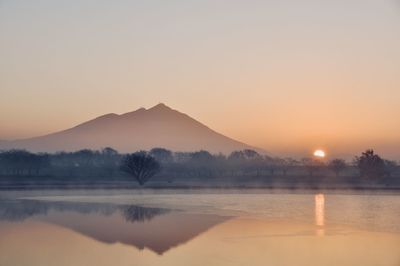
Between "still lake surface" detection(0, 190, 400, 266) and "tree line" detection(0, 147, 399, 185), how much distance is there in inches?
1106

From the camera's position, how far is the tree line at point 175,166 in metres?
65.5

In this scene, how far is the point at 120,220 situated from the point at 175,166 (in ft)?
312

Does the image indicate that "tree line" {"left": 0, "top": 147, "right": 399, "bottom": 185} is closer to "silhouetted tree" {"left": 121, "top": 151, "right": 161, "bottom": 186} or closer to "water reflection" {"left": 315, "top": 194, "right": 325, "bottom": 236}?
"silhouetted tree" {"left": 121, "top": 151, "right": 161, "bottom": 186}

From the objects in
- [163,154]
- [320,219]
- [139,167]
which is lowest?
[320,219]

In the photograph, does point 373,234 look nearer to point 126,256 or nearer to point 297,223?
point 297,223

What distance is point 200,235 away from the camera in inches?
750

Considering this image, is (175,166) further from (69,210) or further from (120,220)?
(120,220)

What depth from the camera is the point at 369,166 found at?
68.6 metres

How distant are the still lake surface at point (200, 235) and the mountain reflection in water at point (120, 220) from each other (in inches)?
1.2

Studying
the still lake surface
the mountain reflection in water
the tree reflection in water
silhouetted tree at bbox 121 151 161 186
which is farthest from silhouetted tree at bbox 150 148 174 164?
the still lake surface

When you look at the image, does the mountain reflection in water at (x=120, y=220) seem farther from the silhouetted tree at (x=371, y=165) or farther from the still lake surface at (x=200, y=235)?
the silhouetted tree at (x=371, y=165)

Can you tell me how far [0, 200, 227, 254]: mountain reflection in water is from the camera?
1875cm

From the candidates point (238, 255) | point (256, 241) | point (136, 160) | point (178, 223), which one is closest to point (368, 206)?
point (178, 223)

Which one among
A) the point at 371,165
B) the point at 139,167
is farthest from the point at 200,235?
the point at 371,165
